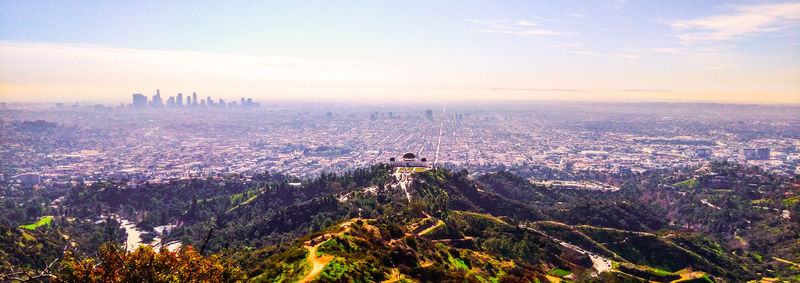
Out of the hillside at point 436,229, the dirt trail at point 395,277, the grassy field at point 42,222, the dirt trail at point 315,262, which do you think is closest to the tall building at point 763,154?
the hillside at point 436,229

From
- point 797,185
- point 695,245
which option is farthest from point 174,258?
point 797,185

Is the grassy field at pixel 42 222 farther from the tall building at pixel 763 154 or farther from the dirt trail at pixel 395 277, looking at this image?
the tall building at pixel 763 154

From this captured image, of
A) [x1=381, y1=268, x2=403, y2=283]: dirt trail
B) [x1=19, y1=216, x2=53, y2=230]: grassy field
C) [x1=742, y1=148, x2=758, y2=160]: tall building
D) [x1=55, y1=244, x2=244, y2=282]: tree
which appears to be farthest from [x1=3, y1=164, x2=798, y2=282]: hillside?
[x1=742, y1=148, x2=758, y2=160]: tall building

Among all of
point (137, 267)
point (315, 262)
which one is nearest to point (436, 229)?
point (315, 262)

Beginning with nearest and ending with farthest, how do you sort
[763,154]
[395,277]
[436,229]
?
[395,277], [436,229], [763,154]

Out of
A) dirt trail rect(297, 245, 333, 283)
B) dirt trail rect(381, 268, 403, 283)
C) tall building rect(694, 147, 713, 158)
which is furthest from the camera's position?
tall building rect(694, 147, 713, 158)

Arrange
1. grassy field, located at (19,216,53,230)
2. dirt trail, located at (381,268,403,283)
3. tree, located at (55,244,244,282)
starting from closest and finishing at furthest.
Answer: tree, located at (55,244,244,282)
dirt trail, located at (381,268,403,283)
grassy field, located at (19,216,53,230)

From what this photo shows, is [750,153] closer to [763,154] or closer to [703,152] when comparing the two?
[763,154]

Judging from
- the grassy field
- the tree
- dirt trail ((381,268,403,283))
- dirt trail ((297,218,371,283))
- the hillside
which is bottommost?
the grassy field

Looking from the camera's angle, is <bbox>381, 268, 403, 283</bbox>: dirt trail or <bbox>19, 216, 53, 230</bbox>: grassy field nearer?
<bbox>381, 268, 403, 283</bbox>: dirt trail

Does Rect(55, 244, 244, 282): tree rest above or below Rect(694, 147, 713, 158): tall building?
above

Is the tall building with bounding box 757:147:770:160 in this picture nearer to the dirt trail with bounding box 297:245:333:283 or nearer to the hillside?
the hillside
